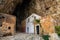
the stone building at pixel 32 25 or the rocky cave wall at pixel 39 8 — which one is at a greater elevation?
the rocky cave wall at pixel 39 8

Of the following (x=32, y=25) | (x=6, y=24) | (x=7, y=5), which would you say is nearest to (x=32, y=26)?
(x=32, y=25)

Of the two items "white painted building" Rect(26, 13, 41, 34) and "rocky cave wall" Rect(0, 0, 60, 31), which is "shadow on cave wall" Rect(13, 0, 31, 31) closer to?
→ "rocky cave wall" Rect(0, 0, 60, 31)

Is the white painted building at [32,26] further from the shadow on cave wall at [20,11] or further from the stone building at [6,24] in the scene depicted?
the shadow on cave wall at [20,11]

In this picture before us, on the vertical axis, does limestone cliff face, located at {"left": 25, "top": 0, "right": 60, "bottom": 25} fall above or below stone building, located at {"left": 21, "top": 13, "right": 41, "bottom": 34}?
above

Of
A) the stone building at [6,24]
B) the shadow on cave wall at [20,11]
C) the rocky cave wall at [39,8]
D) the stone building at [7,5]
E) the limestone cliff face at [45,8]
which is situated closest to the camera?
the stone building at [6,24]

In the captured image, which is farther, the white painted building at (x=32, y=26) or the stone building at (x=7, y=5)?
the stone building at (x=7, y=5)

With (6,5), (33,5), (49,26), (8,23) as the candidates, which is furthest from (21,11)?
(49,26)

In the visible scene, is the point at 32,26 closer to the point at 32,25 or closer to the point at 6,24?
the point at 32,25

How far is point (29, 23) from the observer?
25.8m

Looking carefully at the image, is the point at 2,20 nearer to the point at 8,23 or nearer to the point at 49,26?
the point at 8,23

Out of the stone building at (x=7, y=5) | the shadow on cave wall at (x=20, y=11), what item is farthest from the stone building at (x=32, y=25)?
the stone building at (x=7, y=5)

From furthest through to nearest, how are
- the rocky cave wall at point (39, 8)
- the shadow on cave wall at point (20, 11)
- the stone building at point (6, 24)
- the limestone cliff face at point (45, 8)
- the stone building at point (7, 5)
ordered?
the shadow on cave wall at point (20, 11) < the stone building at point (7, 5) < the rocky cave wall at point (39, 8) < the limestone cliff face at point (45, 8) < the stone building at point (6, 24)

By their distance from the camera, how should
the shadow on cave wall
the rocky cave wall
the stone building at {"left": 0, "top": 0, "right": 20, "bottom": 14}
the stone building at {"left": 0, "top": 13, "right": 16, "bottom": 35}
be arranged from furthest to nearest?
A: the shadow on cave wall
the stone building at {"left": 0, "top": 0, "right": 20, "bottom": 14}
the rocky cave wall
the stone building at {"left": 0, "top": 13, "right": 16, "bottom": 35}

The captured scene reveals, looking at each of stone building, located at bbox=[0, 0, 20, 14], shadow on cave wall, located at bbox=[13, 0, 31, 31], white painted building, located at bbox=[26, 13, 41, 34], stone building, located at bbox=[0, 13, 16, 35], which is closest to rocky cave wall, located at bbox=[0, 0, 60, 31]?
shadow on cave wall, located at bbox=[13, 0, 31, 31]
